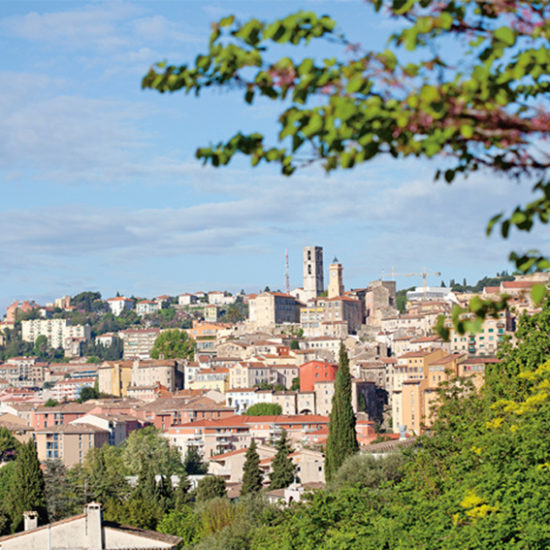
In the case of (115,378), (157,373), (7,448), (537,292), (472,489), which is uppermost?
Answer: (537,292)

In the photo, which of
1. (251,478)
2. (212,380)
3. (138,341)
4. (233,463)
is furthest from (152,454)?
(138,341)

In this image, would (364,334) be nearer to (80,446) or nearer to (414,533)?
(80,446)

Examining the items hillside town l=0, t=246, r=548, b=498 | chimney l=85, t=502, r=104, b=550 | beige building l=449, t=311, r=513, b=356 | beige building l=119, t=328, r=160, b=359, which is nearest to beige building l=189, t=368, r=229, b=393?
hillside town l=0, t=246, r=548, b=498

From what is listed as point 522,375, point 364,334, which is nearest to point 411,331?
point 364,334

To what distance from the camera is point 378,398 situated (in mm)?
91000

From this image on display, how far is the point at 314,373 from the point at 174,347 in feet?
115

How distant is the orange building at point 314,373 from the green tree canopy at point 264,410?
525cm

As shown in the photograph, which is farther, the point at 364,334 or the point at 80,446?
the point at 364,334

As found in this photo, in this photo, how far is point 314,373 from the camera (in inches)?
3686

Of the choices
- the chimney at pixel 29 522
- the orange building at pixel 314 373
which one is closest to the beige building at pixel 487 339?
the orange building at pixel 314 373

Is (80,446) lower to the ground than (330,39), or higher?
lower

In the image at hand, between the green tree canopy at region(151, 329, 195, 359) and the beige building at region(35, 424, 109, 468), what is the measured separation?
38501 millimetres

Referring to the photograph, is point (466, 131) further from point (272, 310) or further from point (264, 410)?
point (272, 310)

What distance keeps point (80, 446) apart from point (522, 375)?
64.1 m
